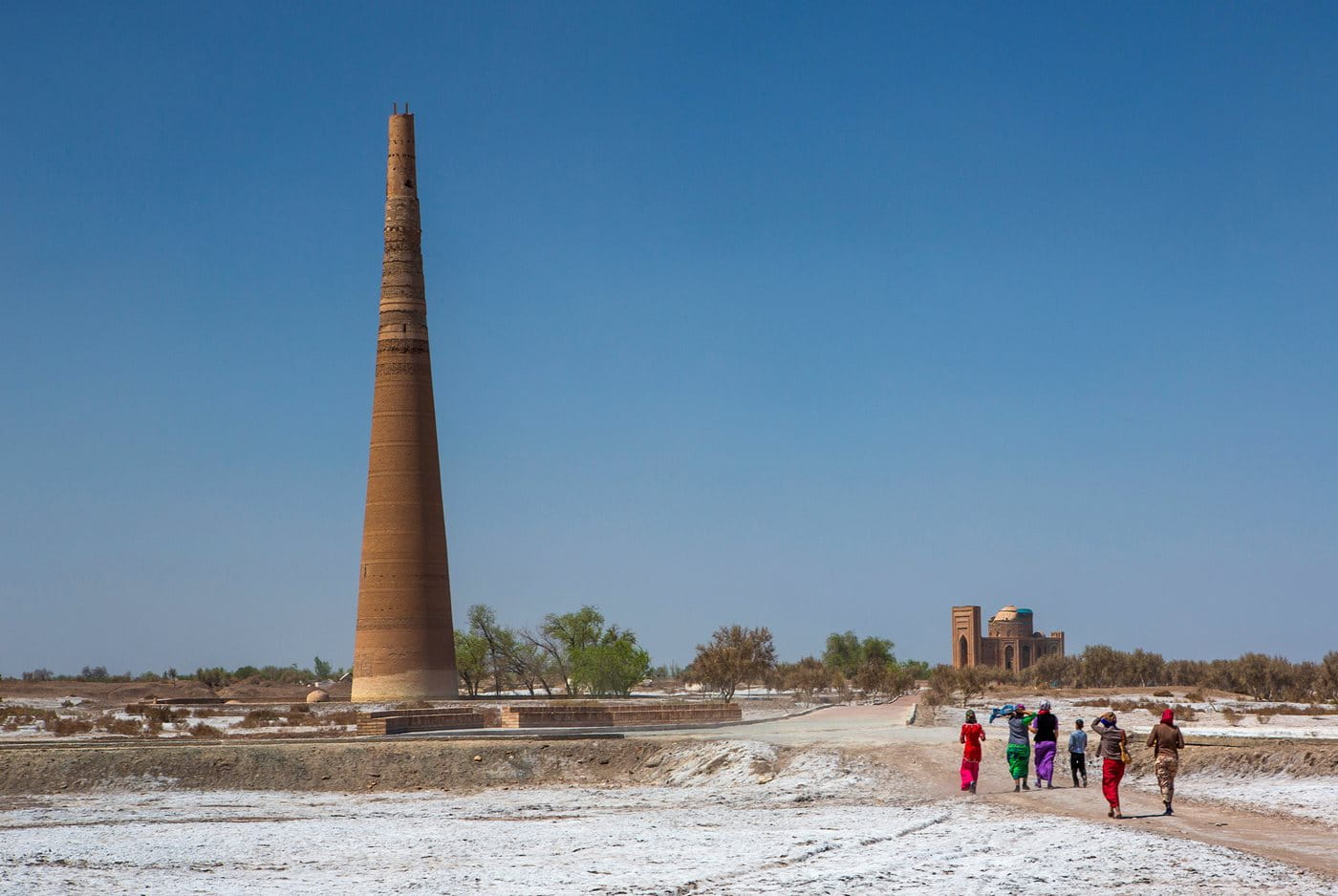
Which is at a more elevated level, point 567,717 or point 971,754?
point 971,754

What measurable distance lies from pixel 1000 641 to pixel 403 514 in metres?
70.7

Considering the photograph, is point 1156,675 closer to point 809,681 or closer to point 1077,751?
point 809,681

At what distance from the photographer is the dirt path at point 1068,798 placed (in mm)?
17250

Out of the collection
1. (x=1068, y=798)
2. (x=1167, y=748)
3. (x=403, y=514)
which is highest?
(x=403, y=514)

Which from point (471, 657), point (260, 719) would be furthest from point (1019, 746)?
point (471, 657)

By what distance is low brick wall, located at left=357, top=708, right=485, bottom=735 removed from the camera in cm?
3459

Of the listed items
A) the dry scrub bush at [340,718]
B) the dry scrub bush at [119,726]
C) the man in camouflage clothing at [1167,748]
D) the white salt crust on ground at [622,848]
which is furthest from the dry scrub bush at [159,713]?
the man in camouflage clothing at [1167,748]

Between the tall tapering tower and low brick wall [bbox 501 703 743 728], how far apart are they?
15.0 m

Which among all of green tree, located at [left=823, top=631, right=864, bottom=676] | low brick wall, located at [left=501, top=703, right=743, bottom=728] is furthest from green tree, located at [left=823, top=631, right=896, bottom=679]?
low brick wall, located at [left=501, top=703, right=743, bottom=728]

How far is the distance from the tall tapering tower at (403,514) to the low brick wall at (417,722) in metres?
13.7

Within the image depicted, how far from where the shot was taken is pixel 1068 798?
69.6 feet

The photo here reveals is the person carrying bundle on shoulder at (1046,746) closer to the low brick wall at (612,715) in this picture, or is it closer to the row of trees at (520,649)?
the low brick wall at (612,715)

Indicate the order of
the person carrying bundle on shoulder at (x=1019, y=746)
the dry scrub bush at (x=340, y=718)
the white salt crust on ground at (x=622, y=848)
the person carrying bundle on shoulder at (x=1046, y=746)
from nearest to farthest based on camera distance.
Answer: the white salt crust on ground at (x=622, y=848)
the person carrying bundle on shoulder at (x=1019, y=746)
the person carrying bundle on shoulder at (x=1046, y=746)
the dry scrub bush at (x=340, y=718)

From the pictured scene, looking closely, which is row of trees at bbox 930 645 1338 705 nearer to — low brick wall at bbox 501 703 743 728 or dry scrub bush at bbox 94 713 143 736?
low brick wall at bbox 501 703 743 728
